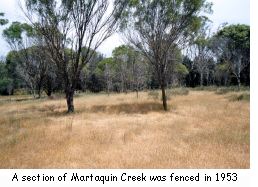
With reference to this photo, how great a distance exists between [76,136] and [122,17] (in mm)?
11195

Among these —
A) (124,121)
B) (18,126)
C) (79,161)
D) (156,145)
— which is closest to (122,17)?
(124,121)

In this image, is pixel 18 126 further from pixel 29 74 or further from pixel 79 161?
pixel 29 74

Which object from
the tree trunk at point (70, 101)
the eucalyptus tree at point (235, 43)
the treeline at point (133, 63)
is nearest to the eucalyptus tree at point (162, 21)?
the tree trunk at point (70, 101)

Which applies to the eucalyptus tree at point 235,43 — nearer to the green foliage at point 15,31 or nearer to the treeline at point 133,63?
the treeline at point 133,63

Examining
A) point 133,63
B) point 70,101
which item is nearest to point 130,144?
point 70,101

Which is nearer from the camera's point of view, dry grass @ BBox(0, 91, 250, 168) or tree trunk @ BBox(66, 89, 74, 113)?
dry grass @ BBox(0, 91, 250, 168)

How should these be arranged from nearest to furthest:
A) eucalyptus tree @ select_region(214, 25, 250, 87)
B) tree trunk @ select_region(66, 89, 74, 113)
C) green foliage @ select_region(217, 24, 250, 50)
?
tree trunk @ select_region(66, 89, 74, 113) → green foliage @ select_region(217, 24, 250, 50) → eucalyptus tree @ select_region(214, 25, 250, 87)

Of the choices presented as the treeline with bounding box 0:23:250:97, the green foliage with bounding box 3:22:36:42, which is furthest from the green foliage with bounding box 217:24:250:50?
the green foliage with bounding box 3:22:36:42

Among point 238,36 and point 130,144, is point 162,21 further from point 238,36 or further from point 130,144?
point 238,36

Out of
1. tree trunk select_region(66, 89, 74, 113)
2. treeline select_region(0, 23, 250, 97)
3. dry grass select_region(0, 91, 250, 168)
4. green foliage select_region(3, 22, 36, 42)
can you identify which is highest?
green foliage select_region(3, 22, 36, 42)

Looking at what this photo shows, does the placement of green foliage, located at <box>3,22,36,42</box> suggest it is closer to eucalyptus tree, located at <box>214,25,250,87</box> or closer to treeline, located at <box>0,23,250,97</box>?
treeline, located at <box>0,23,250,97</box>

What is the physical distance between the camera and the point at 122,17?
64.5 ft

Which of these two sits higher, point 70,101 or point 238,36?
point 238,36

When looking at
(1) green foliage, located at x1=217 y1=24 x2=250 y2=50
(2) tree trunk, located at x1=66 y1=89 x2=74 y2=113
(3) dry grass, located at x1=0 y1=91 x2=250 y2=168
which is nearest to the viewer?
(3) dry grass, located at x1=0 y1=91 x2=250 y2=168
